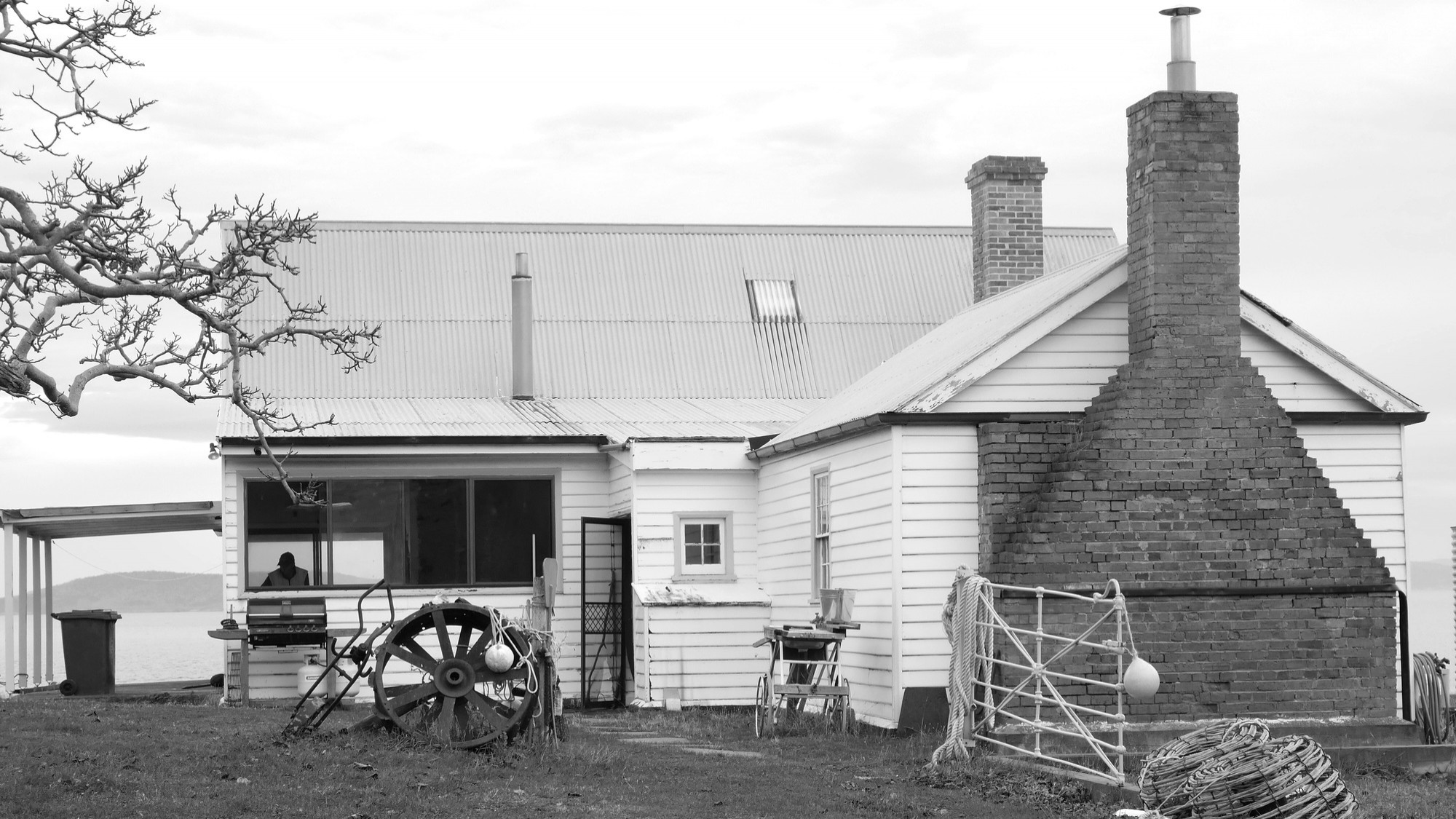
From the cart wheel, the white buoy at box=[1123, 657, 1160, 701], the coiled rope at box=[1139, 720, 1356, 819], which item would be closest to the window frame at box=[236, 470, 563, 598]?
the cart wheel

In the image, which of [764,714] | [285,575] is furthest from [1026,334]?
[285,575]

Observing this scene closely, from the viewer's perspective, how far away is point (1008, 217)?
22.4 m

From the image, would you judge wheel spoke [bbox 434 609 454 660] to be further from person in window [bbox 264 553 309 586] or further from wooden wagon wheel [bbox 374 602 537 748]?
person in window [bbox 264 553 309 586]

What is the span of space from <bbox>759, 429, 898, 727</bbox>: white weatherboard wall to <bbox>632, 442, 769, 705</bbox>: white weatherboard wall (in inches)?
22.0

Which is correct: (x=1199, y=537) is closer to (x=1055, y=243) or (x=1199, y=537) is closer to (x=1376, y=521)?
(x=1376, y=521)

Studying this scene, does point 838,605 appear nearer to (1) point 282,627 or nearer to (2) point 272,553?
(1) point 282,627

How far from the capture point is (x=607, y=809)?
1112 cm

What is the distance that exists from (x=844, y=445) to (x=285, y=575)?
7.44 meters

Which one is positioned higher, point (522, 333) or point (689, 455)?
point (522, 333)

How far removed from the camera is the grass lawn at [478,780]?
10.9m

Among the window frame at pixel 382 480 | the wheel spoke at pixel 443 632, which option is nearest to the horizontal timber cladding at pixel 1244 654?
the wheel spoke at pixel 443 632

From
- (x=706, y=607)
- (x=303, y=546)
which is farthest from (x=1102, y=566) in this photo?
(x=303, y=546)

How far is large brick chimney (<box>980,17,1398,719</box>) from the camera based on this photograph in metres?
14.4

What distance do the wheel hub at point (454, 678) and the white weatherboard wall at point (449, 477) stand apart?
22.0ft
